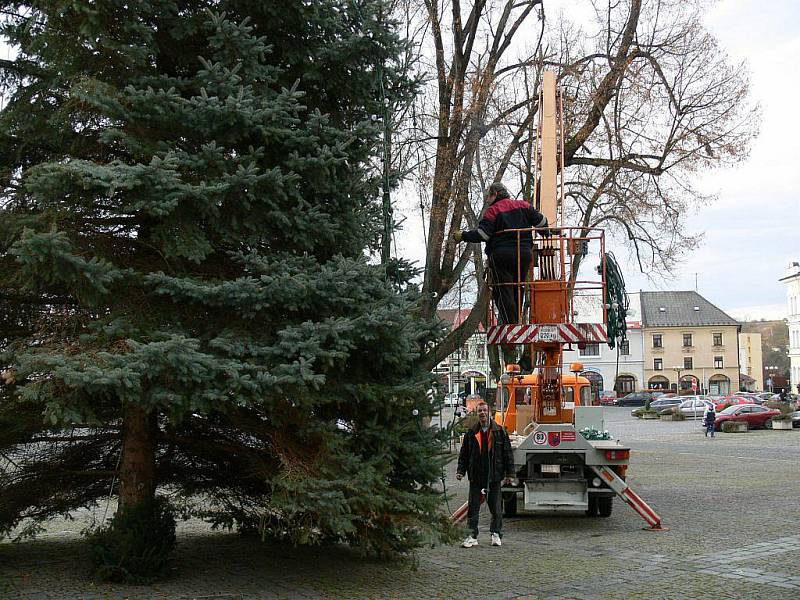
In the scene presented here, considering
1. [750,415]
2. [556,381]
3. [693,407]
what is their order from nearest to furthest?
[556,381] < [750,415] < [693,407]

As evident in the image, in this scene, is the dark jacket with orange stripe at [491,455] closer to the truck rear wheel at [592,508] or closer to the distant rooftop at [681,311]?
the truck rear wheel at [592,508]

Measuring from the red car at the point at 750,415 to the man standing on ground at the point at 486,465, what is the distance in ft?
122

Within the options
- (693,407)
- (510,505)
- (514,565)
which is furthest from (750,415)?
(514,565)

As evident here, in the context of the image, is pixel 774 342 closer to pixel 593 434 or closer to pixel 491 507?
pixel 593 434

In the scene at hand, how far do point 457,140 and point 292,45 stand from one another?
27.6 feet

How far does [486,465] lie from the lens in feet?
35.6

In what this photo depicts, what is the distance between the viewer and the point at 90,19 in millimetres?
7562

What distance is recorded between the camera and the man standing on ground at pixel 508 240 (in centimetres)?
1143

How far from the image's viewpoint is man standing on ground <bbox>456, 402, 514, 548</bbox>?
10734 mm

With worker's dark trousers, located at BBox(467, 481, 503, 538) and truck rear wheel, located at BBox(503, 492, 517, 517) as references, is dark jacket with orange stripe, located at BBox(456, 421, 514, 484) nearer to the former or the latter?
worker's dark trousers, located at BBox(467, 481, 503, 538)

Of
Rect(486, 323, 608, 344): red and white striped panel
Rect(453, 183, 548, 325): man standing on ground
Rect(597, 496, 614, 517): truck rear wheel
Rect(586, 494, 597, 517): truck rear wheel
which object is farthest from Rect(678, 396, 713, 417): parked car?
Rect(453, 183, 548, 325): man standing on ground

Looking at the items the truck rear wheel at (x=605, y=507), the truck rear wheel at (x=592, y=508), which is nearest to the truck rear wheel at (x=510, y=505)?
the truck rear wheel at (x=592, y=508)

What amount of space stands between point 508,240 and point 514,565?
170 inches

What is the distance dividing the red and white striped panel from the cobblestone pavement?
2640 mm
